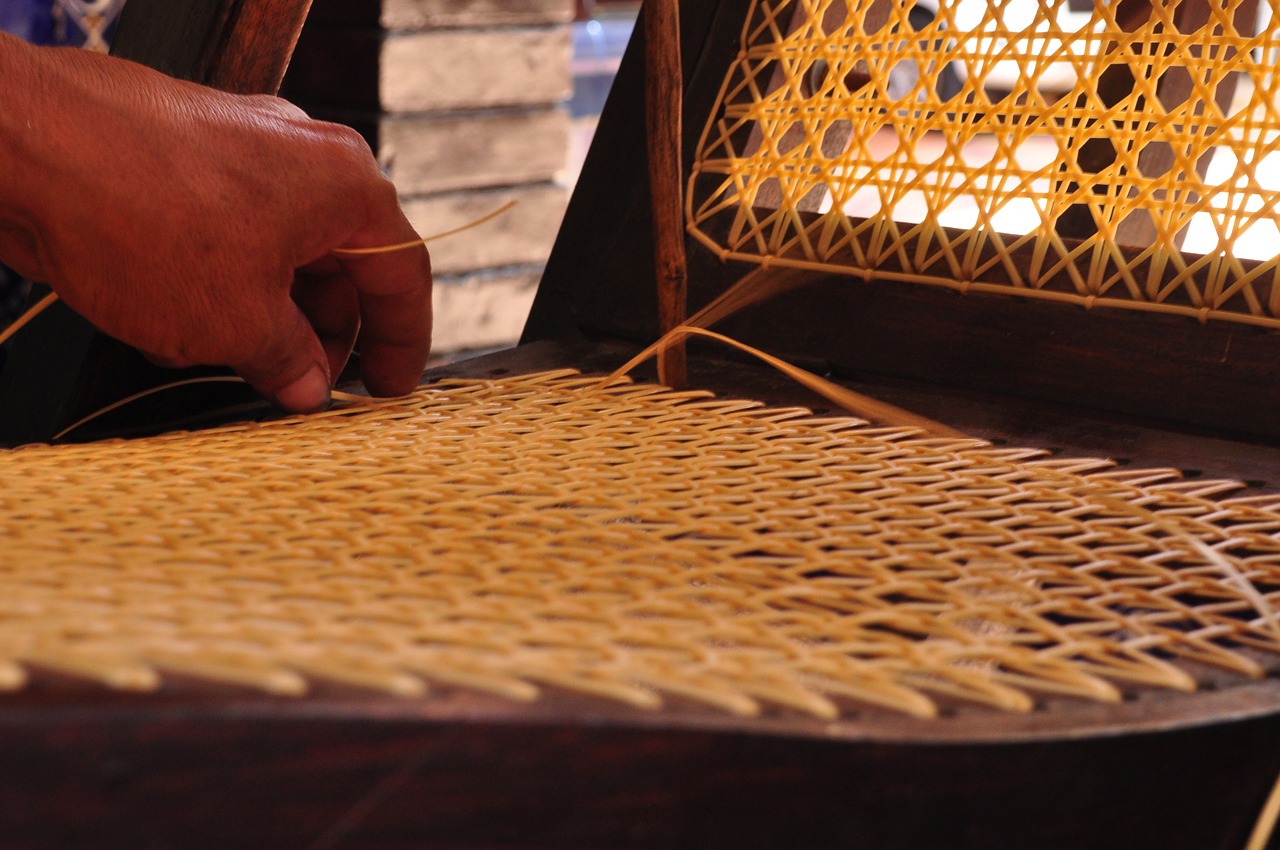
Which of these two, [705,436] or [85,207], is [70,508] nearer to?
[85,207]

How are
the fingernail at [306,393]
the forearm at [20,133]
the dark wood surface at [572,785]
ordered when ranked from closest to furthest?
the dark wood surface at [572,785] → the forearm at [20,133] → the fingernail at [306,393]

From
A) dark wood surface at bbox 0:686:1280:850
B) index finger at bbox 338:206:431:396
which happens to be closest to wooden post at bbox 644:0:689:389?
index finger at bbox 338:206:431:396

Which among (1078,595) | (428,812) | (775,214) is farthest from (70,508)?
(775,214)

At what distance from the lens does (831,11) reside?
970 mm

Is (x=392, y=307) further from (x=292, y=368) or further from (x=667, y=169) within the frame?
(x=667, y=169)

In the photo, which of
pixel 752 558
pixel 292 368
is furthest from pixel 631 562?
pixel 292 368

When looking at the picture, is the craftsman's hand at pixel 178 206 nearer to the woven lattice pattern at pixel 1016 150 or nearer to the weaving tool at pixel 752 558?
the weaving tool at pixel 752 558

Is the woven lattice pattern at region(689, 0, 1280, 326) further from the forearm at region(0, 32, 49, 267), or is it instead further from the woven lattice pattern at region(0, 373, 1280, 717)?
the forearm at region(0, 32, 49, 267)

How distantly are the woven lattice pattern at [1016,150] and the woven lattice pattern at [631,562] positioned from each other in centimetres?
17

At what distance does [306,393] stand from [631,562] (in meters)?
0.38

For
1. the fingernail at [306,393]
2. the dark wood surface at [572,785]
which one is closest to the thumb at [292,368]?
the fingernail at [306,393]

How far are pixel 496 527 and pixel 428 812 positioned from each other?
23 centimetres

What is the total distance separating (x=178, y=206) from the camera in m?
0.73

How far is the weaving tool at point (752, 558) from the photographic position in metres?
0.34
